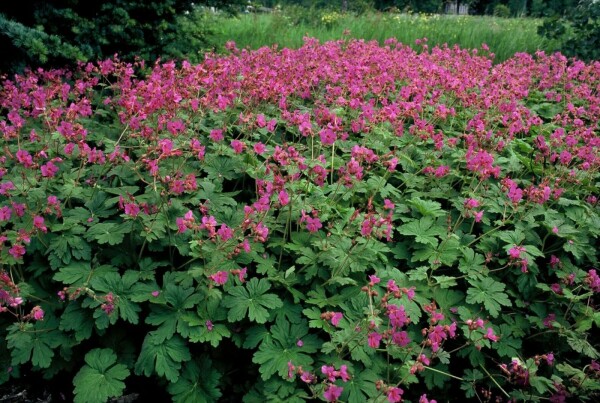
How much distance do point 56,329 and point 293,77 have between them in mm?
2637

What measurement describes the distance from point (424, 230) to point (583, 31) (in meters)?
6.64

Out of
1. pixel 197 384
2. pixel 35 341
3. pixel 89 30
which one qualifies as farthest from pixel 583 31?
pixel 35 341

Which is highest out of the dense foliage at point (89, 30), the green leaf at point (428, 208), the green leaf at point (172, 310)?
the dense foliage at point (89, 30)

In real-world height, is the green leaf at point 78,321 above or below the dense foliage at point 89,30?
below

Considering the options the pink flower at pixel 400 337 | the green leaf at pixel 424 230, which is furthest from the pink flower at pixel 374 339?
the green leaf at pixel 424 230

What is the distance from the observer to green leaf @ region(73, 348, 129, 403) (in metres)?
2.21

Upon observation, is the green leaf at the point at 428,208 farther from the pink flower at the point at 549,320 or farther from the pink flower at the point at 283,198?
the pink flower at the point at 283,198

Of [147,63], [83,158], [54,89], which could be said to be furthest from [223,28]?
[83,158]

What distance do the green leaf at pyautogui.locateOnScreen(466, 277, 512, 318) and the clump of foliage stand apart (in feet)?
20.9

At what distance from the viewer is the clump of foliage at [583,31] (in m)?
7.64

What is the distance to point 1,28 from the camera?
425 centimetres

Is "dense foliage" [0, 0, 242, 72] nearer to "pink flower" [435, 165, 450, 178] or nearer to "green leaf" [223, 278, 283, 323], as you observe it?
"green leaf" [223, 278, 283, 323]

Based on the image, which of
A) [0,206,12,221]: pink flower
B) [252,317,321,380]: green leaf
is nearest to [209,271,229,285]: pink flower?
[252,317,321,380]: green leaf

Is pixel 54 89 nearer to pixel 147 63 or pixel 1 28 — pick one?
pixel 1 28
